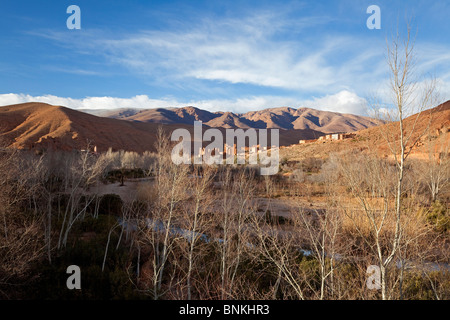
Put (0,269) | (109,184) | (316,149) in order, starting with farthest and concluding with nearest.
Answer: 1. (316,149)
2. (109,184)
3. (0,269)

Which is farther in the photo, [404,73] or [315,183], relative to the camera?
[315,183]

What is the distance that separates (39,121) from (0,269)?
3060 inches

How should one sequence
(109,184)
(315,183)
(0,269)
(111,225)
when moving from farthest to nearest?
1. (109,184)
2. (315,183)
3. (111,225)
4. (0,269)

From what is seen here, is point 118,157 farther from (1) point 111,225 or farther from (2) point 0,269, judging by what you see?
(2) point 0,269

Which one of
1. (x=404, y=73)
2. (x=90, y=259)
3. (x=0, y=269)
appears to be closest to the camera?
(x=404, y=73)

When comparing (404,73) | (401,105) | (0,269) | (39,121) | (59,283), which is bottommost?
(59,283)

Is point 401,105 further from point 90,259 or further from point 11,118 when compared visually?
point 11,118

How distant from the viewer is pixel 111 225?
698 inches
